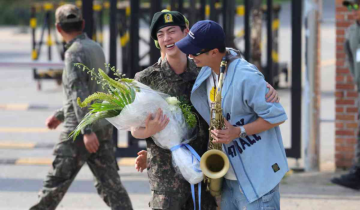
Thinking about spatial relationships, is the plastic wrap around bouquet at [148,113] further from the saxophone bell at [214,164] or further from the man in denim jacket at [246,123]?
the man in denim jacket at [246,123]

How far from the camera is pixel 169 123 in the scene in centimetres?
402

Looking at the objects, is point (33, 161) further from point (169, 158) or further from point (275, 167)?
point (275, 167)

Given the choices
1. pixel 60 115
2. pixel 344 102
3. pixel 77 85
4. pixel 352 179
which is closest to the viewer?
pixel 77 85

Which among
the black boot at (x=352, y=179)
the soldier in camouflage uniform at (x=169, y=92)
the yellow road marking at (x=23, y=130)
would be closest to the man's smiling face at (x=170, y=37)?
the soldier in camouflage uniform at (x=169, y=92)

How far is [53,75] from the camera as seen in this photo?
1435 centimetres

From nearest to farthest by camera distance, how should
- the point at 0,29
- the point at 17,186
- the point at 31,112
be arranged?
1. the point at 17,186
2. the point at 31,112
3. the point at 0,29

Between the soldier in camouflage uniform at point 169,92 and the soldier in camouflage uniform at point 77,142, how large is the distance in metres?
1.27

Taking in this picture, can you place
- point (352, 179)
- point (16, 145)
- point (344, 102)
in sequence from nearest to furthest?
point (352, 179), point (344, 102), point (16, 145)

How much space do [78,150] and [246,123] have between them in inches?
80.6

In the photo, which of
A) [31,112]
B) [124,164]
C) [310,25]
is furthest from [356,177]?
[31,112]

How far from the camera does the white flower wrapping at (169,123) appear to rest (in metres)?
3.91

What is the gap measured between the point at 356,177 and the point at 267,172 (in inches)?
125

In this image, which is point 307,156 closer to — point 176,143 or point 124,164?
point 124,164

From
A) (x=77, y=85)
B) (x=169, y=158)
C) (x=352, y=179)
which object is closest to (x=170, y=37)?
(x=169, y=158)
